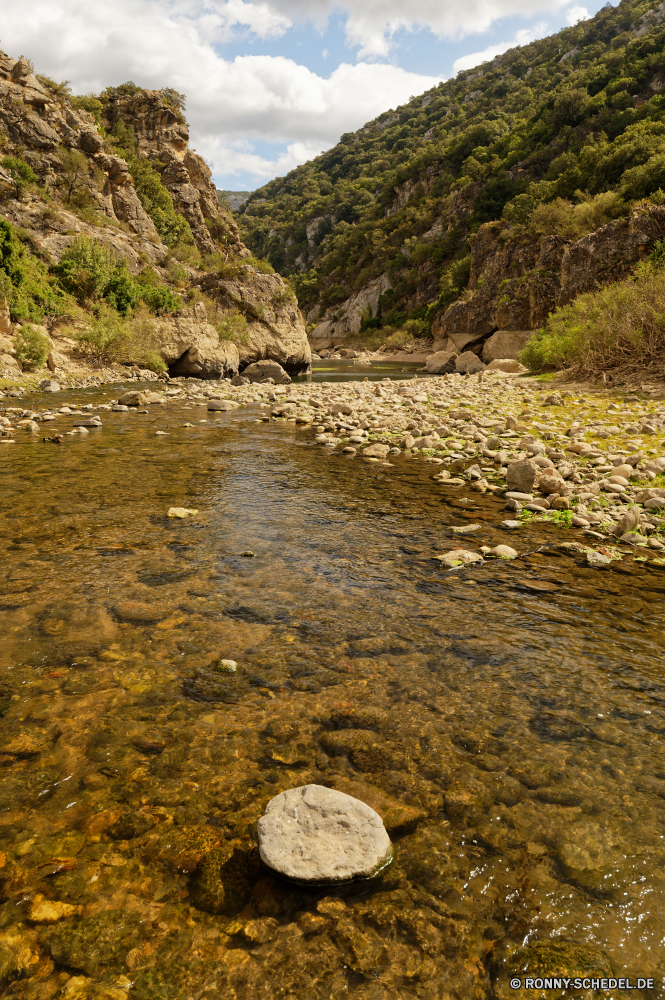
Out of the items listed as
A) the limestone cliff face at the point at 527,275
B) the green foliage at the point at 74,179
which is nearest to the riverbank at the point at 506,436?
the limestone cliff face at the point at 527,275

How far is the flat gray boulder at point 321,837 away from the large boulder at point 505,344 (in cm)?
4125

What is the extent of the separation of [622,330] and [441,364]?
90.9 feet

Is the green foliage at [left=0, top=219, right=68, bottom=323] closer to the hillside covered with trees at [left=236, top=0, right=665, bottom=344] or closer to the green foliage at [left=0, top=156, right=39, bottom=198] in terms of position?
the green foliage at [left=0, top=156, right=39, bottom=198]

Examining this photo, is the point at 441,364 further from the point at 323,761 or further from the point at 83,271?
the point at 323,761

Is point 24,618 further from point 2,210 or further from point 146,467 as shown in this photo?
point 2,210

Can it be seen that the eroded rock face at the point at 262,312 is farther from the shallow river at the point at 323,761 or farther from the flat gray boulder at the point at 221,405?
the shallow river at the point at 323,761

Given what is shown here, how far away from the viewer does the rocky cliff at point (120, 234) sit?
1023 inches

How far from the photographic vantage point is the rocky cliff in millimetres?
25984

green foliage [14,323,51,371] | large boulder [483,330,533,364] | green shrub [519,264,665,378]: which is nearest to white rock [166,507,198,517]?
green shrub [519,264,665,378]

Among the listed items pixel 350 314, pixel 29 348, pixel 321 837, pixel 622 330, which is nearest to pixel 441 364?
pixel 622 330

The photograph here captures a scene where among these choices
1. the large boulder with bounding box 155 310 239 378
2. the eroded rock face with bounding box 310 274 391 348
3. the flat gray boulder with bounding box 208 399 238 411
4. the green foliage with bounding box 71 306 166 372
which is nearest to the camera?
the flat gray boulder with bounding box 208 399 238 411

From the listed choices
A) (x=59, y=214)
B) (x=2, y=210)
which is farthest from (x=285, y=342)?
(x=2, y=210)

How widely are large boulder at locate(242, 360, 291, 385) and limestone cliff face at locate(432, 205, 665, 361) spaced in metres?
18.5

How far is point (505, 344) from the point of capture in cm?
4062
